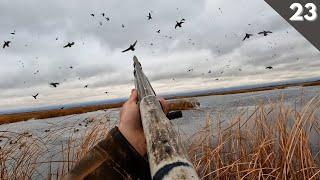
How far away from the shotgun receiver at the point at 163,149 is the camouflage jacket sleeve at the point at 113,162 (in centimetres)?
50

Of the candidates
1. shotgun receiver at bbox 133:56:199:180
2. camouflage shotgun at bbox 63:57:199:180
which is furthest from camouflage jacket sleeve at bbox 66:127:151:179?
shotgun receiver at bbox 133:56:199:180

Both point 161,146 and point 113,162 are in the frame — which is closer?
point 161,146

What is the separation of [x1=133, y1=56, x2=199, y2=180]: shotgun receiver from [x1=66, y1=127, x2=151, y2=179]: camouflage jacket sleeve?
503mm

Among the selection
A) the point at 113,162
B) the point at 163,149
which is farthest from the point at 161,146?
the point at 113,162

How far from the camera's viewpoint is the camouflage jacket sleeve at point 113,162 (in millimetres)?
2152

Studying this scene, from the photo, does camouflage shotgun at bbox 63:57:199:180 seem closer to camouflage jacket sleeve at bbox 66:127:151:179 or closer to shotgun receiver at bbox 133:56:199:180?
shotgun receiver at bbox 133:56:199:180

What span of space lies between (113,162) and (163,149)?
99 cm

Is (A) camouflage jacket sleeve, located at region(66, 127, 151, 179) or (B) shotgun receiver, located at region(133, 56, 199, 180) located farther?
(A) camouflage jacket sleeve, located at region(66, 127, 151, 179)

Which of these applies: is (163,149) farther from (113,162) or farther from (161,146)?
(113,162)

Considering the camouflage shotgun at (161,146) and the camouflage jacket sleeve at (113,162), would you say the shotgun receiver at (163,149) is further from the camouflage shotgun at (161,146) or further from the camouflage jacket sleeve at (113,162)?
the camouflage jacket sleeve at (113,162)

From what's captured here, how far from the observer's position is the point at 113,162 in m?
2.21

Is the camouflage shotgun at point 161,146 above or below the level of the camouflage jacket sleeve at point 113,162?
above

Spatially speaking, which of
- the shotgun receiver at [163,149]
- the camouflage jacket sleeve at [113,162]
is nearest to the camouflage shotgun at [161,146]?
the shotgun receiver at [163,149]

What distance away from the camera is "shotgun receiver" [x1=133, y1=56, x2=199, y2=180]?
114 centimetres
